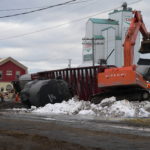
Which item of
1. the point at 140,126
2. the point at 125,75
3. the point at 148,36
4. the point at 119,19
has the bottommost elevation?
the point at 140,126

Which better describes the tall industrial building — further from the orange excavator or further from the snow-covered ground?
the snow-covered ground

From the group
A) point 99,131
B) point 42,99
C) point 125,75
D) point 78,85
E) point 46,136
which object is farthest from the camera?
point 78,85

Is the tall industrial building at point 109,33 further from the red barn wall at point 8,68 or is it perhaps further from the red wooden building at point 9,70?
the red barn wall at point 8,68

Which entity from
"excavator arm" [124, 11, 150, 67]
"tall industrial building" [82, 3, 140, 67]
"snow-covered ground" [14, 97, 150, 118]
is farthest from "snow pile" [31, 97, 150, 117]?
"tall industrial building" [82, 3, 140, 67]

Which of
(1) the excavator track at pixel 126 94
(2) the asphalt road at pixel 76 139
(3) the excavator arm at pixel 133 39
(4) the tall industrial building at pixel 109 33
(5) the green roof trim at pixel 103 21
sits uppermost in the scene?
(5) the green roof trim at pixel 103 21

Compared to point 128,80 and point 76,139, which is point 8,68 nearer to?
point 128,80

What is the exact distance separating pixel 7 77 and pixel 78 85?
66.3 meters

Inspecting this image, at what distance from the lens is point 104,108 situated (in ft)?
67.1

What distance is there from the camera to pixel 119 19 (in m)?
94.1

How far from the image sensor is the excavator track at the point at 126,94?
21533 mm

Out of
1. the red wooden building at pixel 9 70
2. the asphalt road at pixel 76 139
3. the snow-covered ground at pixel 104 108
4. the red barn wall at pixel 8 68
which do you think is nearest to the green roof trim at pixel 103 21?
the red wooden building at pixel 9 70

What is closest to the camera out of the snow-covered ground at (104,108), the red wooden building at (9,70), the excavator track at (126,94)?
the snow-covered ground at (104,108)

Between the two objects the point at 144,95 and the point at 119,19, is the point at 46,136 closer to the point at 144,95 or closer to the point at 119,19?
the point at 144,95

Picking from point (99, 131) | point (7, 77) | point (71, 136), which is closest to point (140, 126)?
point (99, 131)
